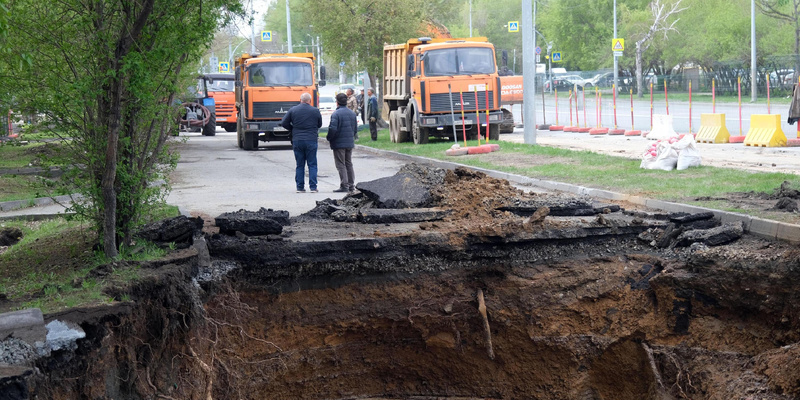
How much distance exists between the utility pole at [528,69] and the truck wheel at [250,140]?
30.9 feet

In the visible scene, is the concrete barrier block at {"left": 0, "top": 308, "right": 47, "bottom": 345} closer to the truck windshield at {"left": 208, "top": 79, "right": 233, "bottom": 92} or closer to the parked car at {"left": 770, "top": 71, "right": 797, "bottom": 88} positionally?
the truck windshield at {"left": 208, "top": 79, "right": 233, "bottom": 92}

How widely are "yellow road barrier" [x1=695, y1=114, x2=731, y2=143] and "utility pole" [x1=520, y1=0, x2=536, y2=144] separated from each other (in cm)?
488

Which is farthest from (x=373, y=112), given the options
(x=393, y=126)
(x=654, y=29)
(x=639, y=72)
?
(x=654, y=29)

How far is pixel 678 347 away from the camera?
759cm

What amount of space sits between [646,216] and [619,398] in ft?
6.92

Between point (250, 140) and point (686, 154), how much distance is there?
1526 centimetres

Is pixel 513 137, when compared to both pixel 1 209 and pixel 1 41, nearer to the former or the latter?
pixel 1 209

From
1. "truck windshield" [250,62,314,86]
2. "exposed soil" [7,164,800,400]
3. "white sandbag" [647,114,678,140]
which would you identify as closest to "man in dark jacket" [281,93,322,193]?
"exposed soil" [7,164,800,400]

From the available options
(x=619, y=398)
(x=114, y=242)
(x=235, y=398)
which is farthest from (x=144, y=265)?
(x=619, y=398)

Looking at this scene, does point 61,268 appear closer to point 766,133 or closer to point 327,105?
point 766,133

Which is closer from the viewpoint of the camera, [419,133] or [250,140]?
[419,133]

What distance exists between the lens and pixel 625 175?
13234 mm

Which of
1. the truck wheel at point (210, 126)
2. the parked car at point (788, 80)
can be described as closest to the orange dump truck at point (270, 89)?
the truck wheel at point (210, 126)

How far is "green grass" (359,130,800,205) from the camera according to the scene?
35.7 feet
